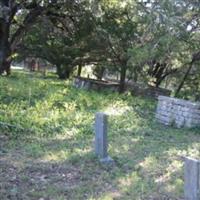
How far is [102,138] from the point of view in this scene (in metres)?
6.30

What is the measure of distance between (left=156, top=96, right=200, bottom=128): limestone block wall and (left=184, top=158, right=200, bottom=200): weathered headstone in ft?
20.8

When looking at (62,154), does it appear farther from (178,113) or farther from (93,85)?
(93,85)

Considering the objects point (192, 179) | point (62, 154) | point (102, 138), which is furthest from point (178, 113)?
point (192, 179)

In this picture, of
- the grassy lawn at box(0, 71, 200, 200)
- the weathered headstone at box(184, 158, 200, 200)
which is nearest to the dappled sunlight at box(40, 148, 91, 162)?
the grassy lawn at box(0, 71, 200, 200)

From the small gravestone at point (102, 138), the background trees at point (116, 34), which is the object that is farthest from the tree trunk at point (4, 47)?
the small gravestone at point (102, 138)

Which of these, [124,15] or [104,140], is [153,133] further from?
→ [124,15]

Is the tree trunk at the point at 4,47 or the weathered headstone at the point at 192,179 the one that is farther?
the tree trunk at the point at 4,47

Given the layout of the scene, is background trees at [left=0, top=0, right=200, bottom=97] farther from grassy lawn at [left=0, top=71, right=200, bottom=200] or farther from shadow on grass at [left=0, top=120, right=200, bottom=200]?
shadow on grass at [left=0, top=120, right=200, bottom=200]

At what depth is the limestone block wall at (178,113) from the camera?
10.4 m

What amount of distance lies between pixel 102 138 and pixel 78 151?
66 centimetres

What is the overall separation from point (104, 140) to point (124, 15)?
10.4 m

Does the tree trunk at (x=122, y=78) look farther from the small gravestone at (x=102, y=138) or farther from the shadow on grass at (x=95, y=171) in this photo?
the small gravestone at (x=102, y=138)

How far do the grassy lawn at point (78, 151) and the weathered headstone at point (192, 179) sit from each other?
784 mm

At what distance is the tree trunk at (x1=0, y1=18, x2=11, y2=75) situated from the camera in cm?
1614
